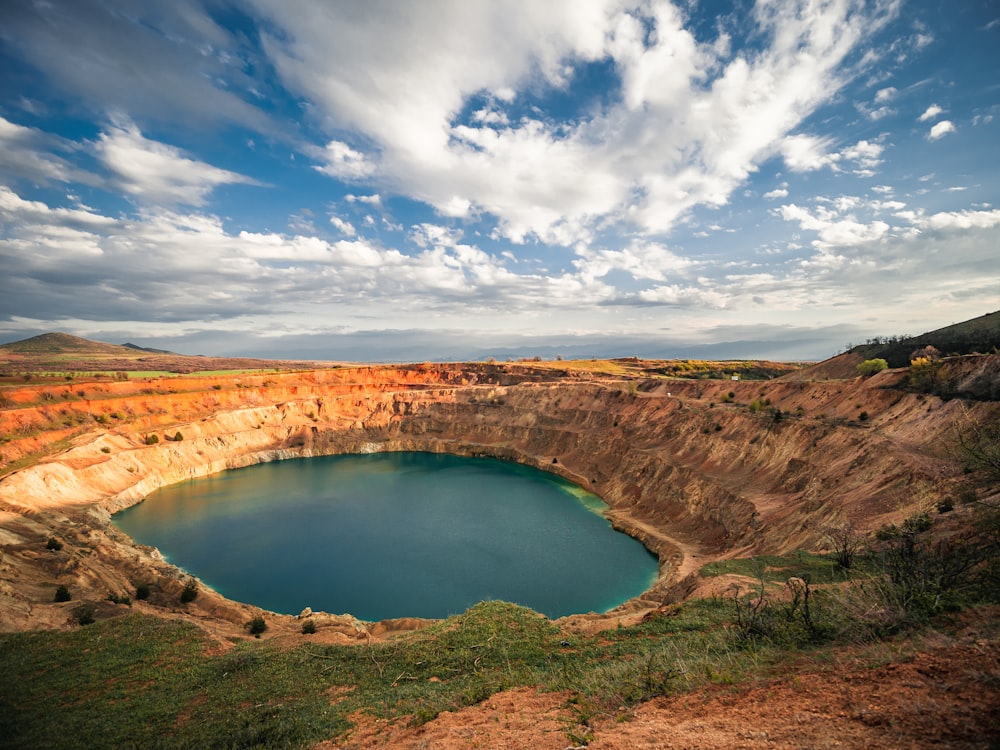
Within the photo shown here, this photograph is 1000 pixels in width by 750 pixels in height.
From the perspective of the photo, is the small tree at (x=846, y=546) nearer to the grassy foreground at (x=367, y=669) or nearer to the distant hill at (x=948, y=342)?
the grassy foreground at (x=367, y=669)

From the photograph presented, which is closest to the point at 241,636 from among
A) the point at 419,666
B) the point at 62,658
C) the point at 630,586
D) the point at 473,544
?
the point at 62,658

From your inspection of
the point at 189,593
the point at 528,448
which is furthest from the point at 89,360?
the point at 189,593

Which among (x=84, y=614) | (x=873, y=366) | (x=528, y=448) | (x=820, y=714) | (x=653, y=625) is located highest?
(x=873, y=366)

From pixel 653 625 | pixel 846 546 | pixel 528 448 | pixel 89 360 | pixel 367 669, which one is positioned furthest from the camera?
pixel 89 360

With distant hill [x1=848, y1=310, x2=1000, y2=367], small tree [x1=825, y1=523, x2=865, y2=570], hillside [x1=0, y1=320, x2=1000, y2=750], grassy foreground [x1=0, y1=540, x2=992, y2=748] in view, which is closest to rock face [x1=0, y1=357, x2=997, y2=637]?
hillside [x1=0, y1=320, x2=1000, y2=750]

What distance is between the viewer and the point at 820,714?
7.21m

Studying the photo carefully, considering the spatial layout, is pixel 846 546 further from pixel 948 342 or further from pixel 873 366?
pixel 948 342

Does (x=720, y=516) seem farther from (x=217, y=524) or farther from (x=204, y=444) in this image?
(x=204, y=444)

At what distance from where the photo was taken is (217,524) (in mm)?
44688

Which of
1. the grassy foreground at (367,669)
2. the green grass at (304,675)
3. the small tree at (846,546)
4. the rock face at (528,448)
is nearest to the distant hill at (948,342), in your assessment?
the rock face at (528,448)

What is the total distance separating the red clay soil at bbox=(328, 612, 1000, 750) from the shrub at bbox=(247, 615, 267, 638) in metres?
15.4

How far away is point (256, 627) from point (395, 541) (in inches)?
723

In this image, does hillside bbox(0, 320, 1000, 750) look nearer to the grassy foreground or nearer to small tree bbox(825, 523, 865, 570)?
the grassy foreground

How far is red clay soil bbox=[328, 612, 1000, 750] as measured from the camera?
20.0 feet
